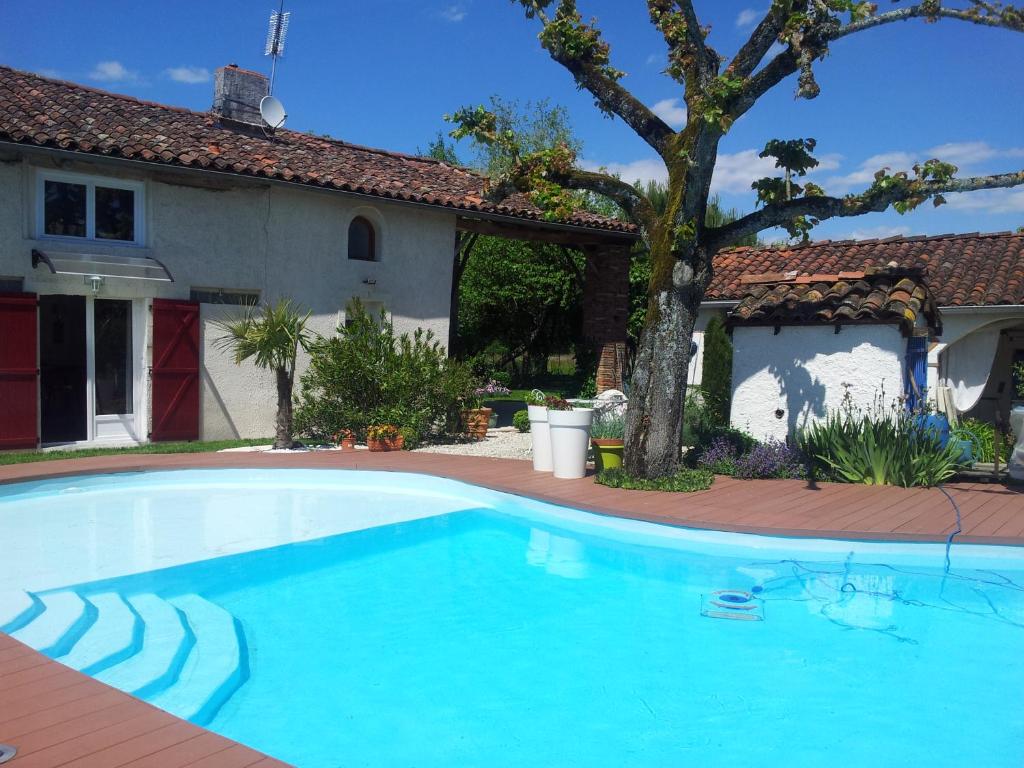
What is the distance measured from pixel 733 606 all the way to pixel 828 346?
17.9ft

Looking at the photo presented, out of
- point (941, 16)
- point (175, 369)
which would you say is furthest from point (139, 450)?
point (941, 16)

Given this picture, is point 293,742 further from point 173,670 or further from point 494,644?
point 494,644

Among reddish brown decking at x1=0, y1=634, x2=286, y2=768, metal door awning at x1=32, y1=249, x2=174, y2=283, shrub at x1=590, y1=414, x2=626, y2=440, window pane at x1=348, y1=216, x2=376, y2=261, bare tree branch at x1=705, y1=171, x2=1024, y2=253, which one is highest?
window pane at x1=348, y1=216, x2=376, y2=261

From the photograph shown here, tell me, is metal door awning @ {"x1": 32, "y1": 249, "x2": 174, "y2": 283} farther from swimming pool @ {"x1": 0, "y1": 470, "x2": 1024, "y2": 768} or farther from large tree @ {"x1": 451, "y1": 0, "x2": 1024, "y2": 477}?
large tree @ {"x1": 451, "y1": 0, "x2": 1024, "y2": 477}

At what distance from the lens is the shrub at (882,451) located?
33.9 feet

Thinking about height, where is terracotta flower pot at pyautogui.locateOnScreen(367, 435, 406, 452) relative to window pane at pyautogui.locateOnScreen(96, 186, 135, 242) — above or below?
below

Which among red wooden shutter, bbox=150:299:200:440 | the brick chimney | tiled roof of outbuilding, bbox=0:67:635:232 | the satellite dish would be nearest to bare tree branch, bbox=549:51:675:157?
tiled roof of outbuilding, bbox=0:67:635:232

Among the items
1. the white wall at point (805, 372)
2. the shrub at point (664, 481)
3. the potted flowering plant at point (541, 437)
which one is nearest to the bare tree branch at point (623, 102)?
the white wall at point (805, 372)

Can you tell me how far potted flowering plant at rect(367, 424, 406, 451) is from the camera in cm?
1388

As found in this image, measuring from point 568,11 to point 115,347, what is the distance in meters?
9.07

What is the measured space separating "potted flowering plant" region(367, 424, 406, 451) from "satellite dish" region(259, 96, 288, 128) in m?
7.35

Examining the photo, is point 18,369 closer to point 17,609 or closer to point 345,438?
point 345,438

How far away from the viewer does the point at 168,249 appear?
13.9 m

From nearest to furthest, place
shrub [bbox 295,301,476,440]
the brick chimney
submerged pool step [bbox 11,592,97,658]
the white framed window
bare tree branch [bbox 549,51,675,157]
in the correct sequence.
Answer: submerged pool step [bbox 11,592,97,658]
bare tree branch [bbox 549,51,675,157]
the white framed window
shrub [bbox 295,301,476,440]
the brick chimney
